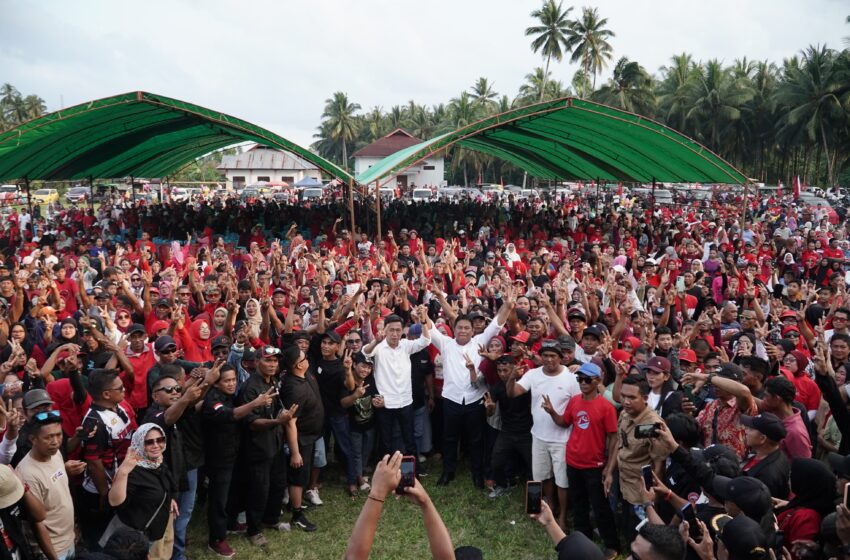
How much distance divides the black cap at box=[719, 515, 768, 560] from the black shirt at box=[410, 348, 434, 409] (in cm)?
364

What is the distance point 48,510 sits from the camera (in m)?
3.60

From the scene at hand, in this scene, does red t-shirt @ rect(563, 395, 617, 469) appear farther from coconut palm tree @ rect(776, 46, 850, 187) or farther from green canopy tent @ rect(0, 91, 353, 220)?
coconut palm tree @ rect(776, 46, 850, 187)

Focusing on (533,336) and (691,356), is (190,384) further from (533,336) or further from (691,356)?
(691,356)

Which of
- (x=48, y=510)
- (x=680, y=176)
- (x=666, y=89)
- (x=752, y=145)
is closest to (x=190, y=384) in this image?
(x=48, y=510)

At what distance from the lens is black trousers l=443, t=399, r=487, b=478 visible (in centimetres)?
592

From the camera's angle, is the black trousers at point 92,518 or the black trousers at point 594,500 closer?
the black trousers at point 92,518

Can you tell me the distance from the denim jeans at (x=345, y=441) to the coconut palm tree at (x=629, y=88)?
48053 millimetres

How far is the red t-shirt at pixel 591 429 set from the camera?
4.71 m

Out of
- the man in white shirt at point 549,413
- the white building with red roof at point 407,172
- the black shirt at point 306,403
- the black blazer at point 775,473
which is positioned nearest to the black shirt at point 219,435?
the black shirt at point 306,403

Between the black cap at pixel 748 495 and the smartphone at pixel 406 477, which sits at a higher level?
A: the smartphone at pixel 406 477

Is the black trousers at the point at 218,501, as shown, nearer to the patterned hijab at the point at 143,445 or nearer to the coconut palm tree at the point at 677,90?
the patterned hijab at the point at 143,445

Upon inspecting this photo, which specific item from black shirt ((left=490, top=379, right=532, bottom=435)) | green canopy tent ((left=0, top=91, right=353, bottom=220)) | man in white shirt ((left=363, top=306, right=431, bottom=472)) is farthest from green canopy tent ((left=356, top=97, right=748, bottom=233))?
black shirt ((left=490, top=379, right=532, bottom=435))

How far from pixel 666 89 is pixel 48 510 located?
2233 inches

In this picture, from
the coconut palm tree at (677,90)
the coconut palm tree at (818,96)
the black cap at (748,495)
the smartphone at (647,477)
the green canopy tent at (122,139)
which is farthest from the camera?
the coconut palm tree at (677,90)
